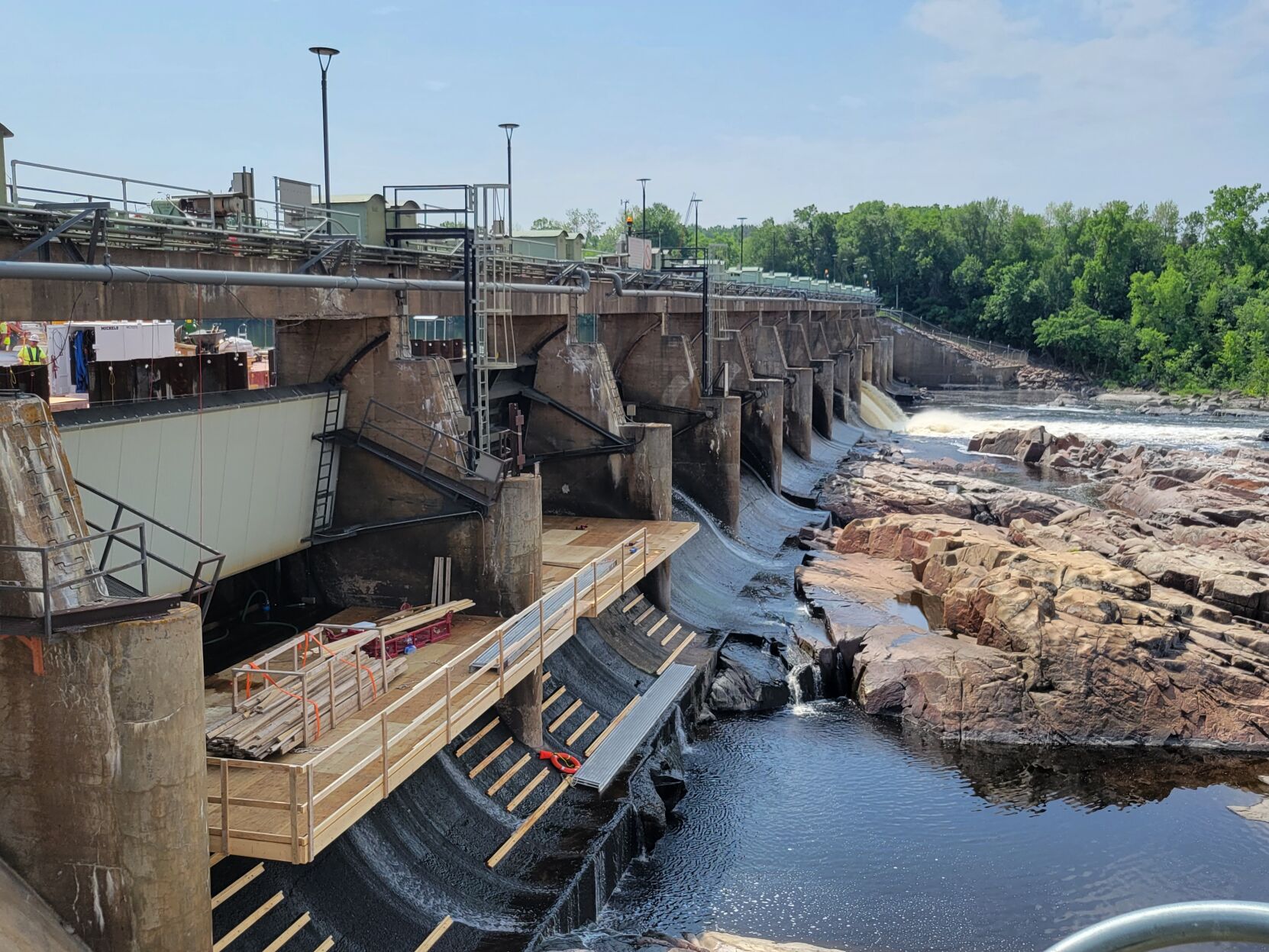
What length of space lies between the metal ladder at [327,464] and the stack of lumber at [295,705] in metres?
3.54

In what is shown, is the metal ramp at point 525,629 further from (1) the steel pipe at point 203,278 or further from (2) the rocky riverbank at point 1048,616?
(2) the rocky riverbank at point 1048,616

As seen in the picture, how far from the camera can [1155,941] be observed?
3.21 m

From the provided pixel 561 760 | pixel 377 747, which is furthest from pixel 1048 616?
pixel 377 747

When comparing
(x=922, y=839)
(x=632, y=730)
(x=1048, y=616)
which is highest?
(x=1048, y=616)

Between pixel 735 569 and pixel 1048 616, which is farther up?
pixel 1048 616

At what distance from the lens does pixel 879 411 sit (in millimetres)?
80250

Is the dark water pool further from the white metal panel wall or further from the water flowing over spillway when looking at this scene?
the white metal panel wall

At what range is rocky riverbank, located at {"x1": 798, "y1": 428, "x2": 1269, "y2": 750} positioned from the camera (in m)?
24.7

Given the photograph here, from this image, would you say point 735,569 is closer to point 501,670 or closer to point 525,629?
point 525,629

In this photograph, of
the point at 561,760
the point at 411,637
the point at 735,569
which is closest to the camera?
the point at 411,637

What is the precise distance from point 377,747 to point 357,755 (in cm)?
29

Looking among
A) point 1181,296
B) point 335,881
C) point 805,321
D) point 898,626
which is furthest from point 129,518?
point 1181,296

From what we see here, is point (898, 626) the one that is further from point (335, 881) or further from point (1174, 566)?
point (335, 881)

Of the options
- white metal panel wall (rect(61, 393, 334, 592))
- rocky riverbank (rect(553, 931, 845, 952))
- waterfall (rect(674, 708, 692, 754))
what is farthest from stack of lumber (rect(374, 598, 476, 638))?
rocky riverbank (rect(553, 931, 845, 952))
